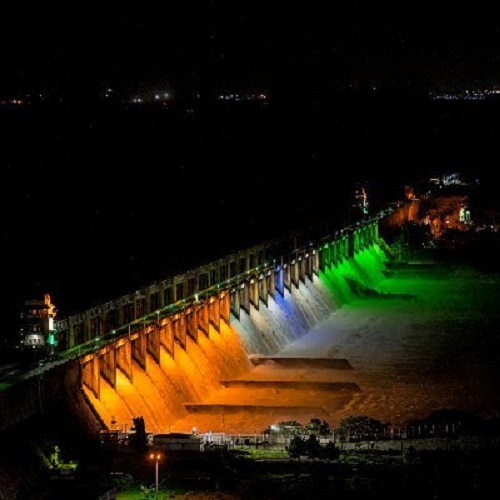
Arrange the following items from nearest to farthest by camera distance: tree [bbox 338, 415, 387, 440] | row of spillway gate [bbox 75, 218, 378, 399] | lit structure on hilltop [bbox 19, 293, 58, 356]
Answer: tree [bbox 338, 415, 387, 440]
lit structure on hilltop [bbox 19, 293, 58, 356]
row of spillway gate [bbox 75, 218, 378, 399]

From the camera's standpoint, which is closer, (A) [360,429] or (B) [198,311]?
(A) [360,429]

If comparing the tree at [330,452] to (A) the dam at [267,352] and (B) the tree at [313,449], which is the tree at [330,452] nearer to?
(B) the tree at [313,449]

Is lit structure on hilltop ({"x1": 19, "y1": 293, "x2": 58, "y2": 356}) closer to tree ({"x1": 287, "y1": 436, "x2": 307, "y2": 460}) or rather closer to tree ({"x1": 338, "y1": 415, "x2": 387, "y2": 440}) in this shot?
tree ({"x1": 287, "y1": 436, "x2": 307, "y2": 460})

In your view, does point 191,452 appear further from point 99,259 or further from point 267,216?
point 267,216

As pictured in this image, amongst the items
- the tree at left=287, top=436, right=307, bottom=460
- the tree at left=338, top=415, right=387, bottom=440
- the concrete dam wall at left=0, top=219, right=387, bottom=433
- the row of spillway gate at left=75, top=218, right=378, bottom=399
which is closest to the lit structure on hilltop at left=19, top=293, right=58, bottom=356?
the concrete dam wall at left=0, top=219, right=387, bottom=433

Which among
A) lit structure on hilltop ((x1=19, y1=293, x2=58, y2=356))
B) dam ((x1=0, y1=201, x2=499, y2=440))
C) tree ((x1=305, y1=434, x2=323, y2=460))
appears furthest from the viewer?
dam ((x1=0, y1=201, x2=499, y2=440))

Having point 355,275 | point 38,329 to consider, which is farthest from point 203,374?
point 355,275

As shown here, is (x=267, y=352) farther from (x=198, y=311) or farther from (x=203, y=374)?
(x=203, y=374)

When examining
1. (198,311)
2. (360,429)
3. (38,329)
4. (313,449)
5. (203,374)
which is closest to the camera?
(313,449)

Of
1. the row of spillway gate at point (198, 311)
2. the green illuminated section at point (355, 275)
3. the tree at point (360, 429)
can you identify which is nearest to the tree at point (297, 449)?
the tree at point (360, 429)
